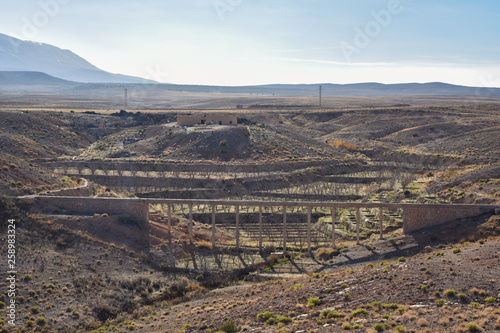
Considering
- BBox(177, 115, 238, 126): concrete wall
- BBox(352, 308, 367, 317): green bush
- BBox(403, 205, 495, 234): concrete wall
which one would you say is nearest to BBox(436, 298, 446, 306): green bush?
BBox(352, 308, 367, 317): green bush

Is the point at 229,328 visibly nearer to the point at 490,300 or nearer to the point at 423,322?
the point at 423,322

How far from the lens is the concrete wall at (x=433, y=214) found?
3469 centimetres

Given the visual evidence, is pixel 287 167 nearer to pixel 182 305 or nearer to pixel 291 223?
pixel 291 223

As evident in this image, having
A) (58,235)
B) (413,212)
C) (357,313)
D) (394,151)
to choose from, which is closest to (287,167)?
(394,151)

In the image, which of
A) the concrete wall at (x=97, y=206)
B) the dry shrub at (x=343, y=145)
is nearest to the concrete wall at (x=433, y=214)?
the concrete wall at (x=97, y=206)

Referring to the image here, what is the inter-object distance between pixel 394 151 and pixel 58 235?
5503 cm

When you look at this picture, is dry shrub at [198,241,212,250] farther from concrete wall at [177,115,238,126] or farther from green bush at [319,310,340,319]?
concrete wall at [177,115,238,126]

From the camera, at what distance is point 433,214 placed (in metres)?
35.3

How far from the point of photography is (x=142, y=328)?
2452 centimetres

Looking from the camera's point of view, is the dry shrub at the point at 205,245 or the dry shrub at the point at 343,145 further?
the dry shrub at the point at 343,145

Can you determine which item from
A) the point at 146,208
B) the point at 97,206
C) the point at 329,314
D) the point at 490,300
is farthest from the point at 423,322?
the point at 97,206

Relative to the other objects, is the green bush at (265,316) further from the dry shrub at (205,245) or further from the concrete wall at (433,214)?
the concrete wall at (433,214)

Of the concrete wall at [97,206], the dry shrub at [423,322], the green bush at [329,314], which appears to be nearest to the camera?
the dry shrub at [423,322]

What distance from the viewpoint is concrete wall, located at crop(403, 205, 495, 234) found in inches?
1366
